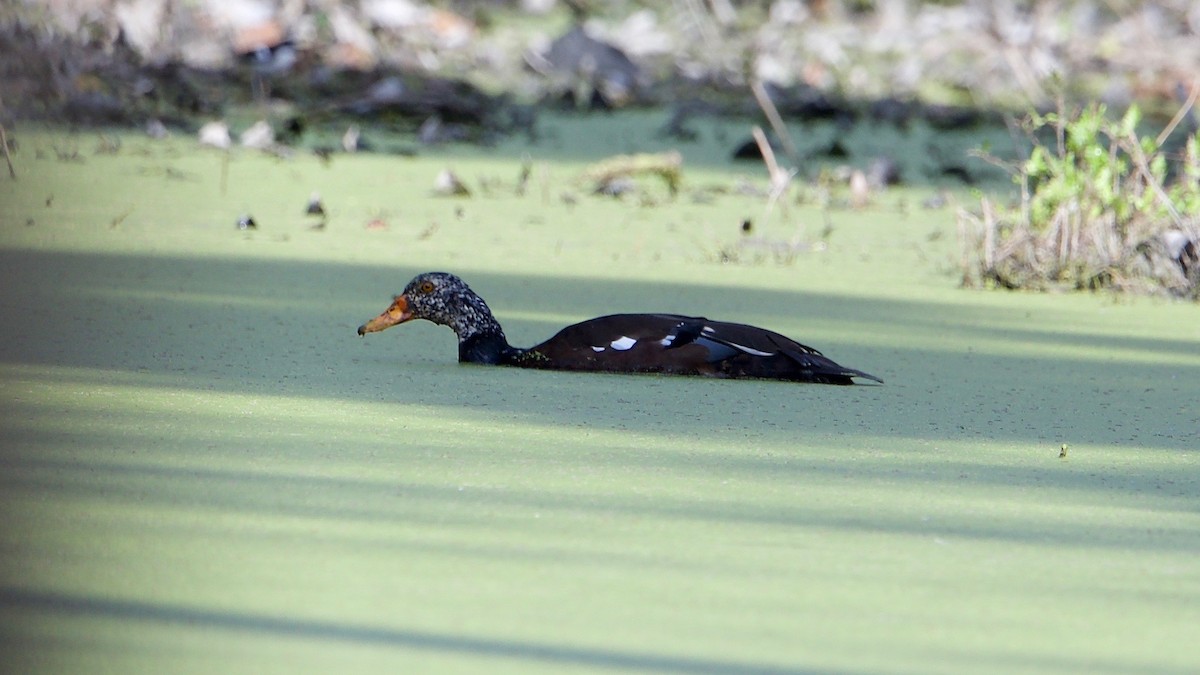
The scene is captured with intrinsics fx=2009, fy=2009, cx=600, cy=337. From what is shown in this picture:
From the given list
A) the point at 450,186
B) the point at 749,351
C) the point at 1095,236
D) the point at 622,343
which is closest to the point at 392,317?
the point at 622,343

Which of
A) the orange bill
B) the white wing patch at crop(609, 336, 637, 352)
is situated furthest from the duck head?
the white wing patch at crop(609, 336, 637, 352)

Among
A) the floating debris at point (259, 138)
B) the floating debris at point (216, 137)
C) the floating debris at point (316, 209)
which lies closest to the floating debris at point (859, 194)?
the floating debris at point (316, 209)

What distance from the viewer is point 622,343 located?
3.45 metres

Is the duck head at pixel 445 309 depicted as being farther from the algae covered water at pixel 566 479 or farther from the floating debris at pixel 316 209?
the floating debris at pixel 316 209

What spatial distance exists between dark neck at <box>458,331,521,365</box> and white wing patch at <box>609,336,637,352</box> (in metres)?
0.20

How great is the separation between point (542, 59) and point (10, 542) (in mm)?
10778

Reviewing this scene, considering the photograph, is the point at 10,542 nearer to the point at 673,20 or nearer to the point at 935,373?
the point at 935,373

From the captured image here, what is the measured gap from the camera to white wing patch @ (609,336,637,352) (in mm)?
3439

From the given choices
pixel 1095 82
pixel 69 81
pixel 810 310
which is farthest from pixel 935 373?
pixel 1095 82

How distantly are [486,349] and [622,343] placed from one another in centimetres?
27

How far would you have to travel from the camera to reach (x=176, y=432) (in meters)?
2.76

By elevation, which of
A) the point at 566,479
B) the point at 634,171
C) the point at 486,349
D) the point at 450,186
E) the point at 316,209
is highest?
the point at 634,171

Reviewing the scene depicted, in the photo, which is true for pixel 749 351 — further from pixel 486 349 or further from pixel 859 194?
pixel 859 194

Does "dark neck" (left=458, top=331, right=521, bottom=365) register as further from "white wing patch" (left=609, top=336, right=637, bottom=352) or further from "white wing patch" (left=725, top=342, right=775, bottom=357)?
"white wing patch" (left=725, top=342, right=775, bottom=357)
